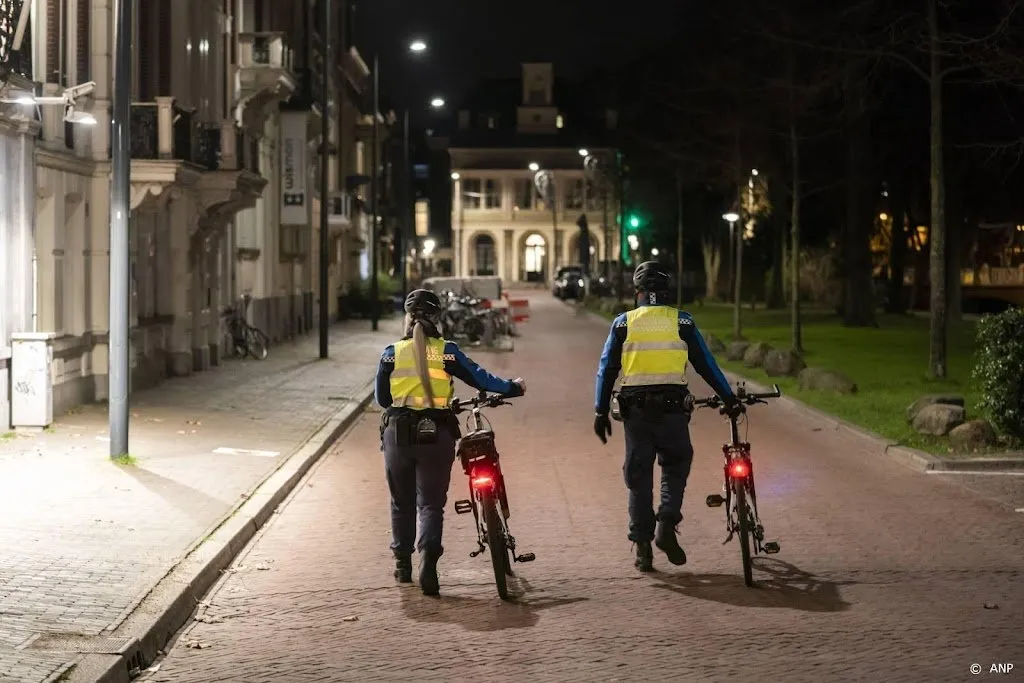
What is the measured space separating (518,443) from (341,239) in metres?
42.0

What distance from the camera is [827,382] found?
23.5 m

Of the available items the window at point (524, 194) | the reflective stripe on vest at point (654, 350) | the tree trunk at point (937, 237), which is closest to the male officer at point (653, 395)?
the reflective stripe on vest at point (654, 350)

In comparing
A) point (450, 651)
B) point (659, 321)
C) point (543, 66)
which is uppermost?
point (543, 66)

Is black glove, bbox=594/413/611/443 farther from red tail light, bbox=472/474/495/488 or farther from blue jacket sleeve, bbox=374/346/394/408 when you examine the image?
blue jacket sleeve, bbox=374/346/394/408

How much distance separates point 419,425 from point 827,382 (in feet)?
49.8

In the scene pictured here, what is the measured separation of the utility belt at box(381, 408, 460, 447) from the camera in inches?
362

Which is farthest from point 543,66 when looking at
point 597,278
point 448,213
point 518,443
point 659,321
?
point 659,321

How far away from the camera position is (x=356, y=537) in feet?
37.4

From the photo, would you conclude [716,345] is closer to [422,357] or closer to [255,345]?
→ [255,345]

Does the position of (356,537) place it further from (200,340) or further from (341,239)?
(341,239)

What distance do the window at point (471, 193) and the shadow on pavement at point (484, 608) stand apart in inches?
4296

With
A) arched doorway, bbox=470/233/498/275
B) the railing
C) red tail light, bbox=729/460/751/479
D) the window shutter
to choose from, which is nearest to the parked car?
arched doorway, bbox=470/233/498/275

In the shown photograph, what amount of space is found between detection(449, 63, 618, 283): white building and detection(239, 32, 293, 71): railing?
3165 inches

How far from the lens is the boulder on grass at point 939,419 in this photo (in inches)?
661
